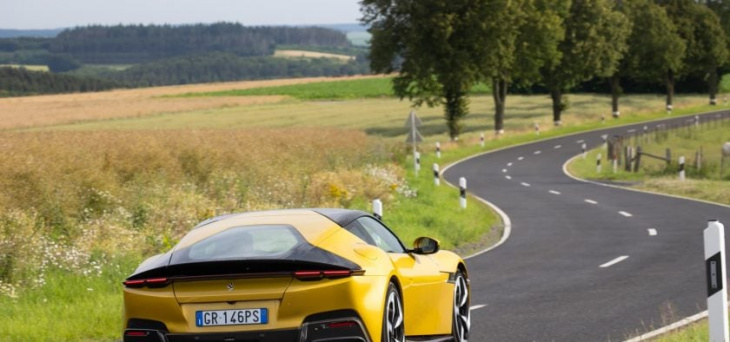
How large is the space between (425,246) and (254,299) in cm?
237

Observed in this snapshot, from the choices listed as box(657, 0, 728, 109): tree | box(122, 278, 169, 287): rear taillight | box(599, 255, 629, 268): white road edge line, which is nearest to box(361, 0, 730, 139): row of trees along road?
box(657, 0, 728, 109): tree

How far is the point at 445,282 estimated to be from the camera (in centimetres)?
974

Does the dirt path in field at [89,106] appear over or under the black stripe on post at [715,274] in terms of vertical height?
under

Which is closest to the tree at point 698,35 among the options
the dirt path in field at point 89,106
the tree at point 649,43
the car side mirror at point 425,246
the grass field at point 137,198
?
the tree at point 649,43

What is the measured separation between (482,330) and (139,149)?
13.9 meters

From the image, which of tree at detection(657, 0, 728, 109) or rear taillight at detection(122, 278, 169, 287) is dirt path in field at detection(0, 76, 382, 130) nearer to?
tree at detection(657, 0, 728, 109)

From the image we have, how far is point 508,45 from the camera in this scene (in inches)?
2680

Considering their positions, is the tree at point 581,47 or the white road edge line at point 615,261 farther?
the tree at point 581,47

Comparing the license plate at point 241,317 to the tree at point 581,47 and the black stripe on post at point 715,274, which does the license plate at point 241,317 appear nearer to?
the black stripe on post at point 715,274

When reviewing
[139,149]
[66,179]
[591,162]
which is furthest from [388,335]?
[591,162]

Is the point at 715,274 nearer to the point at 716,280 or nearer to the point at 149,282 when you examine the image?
the point at 716,280

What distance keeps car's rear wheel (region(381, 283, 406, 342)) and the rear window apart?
2.41ft

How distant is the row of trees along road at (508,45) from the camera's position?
65.6m

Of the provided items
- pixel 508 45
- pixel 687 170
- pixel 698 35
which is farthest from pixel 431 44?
pixel 698 35
